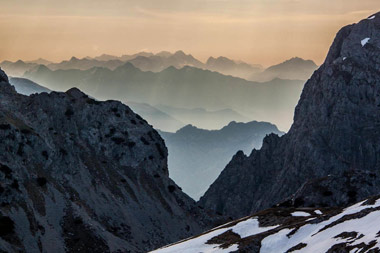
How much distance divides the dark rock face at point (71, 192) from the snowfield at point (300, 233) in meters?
56.5

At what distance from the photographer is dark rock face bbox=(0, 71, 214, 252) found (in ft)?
465

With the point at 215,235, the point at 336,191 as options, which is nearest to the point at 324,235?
the point at 215,235

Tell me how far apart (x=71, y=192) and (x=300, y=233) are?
9875cm

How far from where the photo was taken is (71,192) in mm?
165000

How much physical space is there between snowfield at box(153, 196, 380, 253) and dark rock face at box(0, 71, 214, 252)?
56.5m

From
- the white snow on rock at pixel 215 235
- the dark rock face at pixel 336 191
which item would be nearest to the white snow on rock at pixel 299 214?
the white snow on rock at pixel 215 235

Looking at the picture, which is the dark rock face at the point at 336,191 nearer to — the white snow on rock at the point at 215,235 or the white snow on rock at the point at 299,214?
the white snow on rock at the point at 299,214

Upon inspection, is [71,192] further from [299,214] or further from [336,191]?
[299,214]

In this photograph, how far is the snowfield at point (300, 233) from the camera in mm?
66625

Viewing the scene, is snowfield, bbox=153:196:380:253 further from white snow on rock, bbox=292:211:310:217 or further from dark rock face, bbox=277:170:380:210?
dark rock face, bbox=277:170:380:210

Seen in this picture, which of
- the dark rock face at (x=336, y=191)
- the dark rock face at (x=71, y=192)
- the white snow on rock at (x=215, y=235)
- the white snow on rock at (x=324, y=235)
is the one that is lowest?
the white snow on rock at (x=324, y=235)

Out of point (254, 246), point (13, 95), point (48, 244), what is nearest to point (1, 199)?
point (48, 244)

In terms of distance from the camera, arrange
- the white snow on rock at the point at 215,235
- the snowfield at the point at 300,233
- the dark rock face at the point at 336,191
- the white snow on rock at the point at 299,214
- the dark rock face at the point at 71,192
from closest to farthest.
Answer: the snowfield at the point at 300,233 → the white snow on rock at the point at 215,235 → the white snow on rock at the point at 299,214 → the dark rock face at the point at 336,191 → the dark rock face at the point at 71,192

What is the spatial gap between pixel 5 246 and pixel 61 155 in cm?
5035
